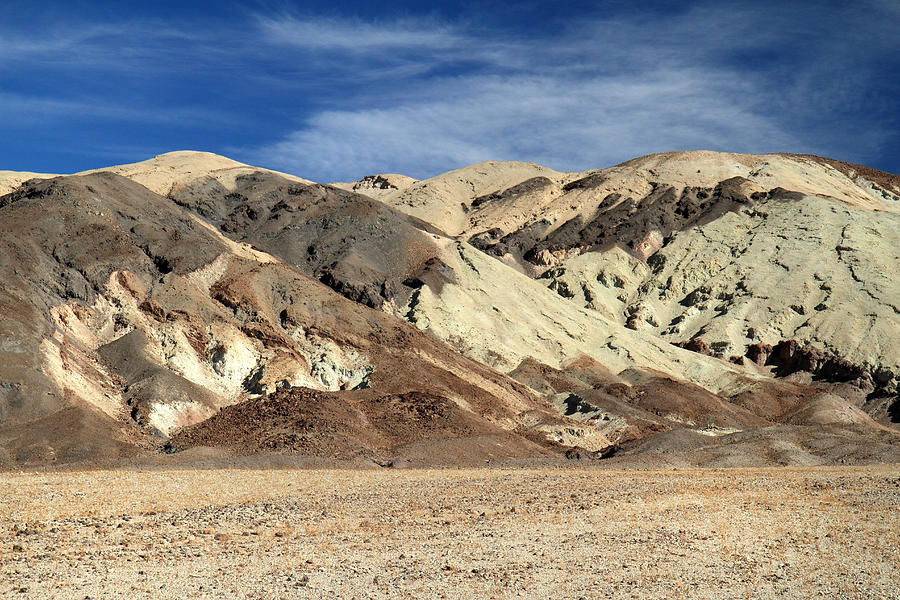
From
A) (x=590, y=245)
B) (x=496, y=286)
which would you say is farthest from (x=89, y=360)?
(x=590, y=245)

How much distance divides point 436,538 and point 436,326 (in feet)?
127

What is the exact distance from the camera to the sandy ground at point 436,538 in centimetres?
1437

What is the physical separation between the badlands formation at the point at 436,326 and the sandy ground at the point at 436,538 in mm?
8644

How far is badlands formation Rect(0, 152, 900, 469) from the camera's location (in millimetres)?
37000

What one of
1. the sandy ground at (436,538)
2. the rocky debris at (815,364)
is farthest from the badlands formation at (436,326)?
the sandy ground at (436,538)

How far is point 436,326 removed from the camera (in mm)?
56781

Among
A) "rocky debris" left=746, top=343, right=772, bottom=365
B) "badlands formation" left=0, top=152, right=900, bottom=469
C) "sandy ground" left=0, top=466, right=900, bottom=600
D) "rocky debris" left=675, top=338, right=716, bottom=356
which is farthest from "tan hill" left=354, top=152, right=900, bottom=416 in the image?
"sandy ground" left=0, top=466, right=900, bottom=600

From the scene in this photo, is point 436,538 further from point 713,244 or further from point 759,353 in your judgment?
point 713,244

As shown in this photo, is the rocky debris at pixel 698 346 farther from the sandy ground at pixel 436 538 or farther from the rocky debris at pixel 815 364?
the sandy ground at pixel 436 538

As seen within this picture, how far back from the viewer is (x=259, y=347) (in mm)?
45094

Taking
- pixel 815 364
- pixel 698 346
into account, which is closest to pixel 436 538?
pixel 698 346

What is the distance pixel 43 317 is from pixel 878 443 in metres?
41.7

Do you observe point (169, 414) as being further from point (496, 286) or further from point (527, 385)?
point (496, 286)

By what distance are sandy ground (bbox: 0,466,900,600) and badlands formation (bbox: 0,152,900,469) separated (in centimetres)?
864
